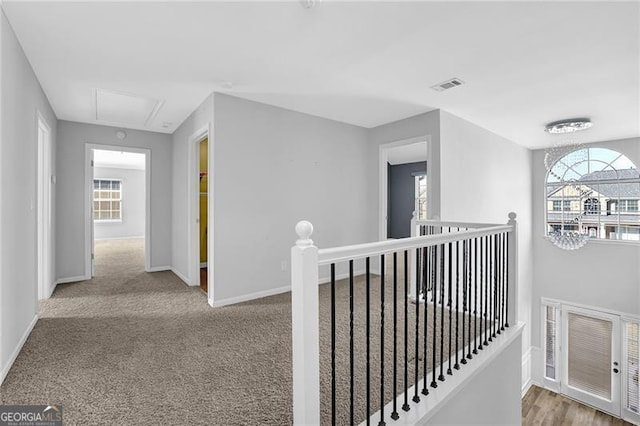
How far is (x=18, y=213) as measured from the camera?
217cm

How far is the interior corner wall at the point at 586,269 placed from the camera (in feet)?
16.9

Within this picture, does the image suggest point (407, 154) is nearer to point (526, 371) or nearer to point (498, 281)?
point (526, 371)

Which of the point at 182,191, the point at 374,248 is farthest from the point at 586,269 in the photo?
the point at 182,191

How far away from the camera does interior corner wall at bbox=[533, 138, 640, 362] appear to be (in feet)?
16.9

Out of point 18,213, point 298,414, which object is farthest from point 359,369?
point 18,213

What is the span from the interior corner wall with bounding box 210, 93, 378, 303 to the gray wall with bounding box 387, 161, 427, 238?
4730 mm

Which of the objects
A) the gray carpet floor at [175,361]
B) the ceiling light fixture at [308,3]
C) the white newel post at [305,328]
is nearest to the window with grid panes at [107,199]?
the gray carpet floor at [175,361]

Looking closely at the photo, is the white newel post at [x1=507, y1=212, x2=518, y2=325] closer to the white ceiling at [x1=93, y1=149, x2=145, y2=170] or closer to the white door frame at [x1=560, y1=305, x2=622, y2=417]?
the white door frame at [x1=560, y1=305, x2=622, y2=417]

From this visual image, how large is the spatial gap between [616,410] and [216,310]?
23.1ft

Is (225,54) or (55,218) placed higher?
(225,54)

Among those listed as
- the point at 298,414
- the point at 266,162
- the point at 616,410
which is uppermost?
the point at 266,162

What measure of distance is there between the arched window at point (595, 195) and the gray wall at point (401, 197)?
3375 millimetres

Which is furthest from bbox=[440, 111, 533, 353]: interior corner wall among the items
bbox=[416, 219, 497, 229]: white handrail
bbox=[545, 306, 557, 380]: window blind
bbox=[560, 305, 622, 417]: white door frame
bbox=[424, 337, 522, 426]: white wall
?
bbox=[424, 337, 522, 426]: white wall

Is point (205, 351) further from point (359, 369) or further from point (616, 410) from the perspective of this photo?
point (616, 410)
